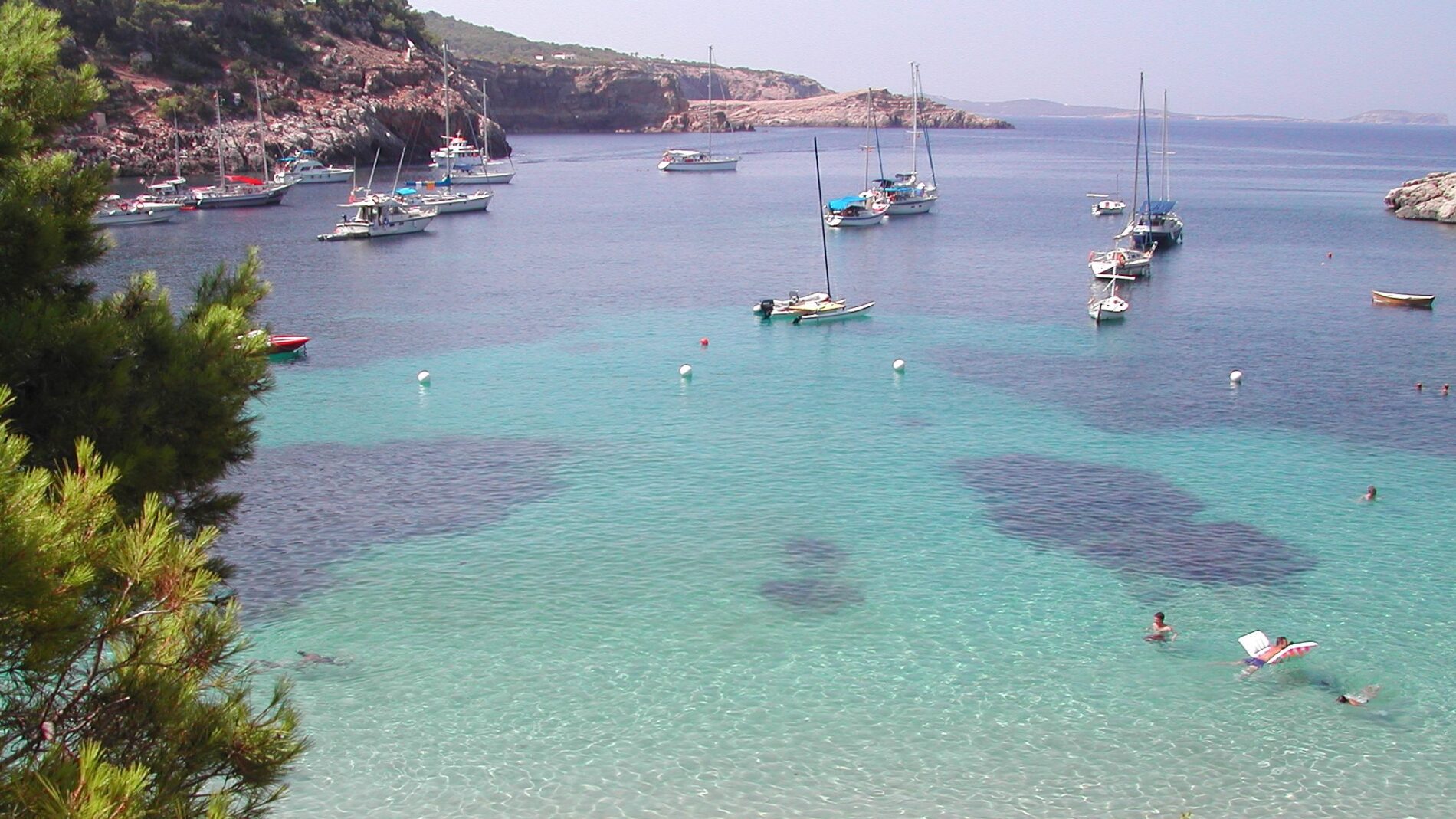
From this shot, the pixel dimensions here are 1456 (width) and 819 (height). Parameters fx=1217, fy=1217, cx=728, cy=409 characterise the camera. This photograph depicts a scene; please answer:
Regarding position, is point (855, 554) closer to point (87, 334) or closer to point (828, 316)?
point (87, 334)

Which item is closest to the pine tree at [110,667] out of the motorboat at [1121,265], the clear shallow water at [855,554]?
the clear shallow water at [855,554]

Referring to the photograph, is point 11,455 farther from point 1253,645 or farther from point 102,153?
point 102,153

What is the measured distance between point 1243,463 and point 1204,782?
16.0 meters

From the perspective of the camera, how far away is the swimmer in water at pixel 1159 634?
21.0 meters

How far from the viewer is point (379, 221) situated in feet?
243

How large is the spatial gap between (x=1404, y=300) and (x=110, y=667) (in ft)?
185

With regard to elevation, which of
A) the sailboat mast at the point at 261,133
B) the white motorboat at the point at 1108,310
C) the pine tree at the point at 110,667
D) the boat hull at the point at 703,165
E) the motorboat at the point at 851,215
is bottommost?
the white motorboat at the point at 1108,310

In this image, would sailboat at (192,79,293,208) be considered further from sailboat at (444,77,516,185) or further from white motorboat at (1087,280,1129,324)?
white motorboat at (1087,280,1129,324)

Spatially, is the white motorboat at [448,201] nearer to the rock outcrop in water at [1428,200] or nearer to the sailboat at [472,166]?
the sailboat at [472,166]

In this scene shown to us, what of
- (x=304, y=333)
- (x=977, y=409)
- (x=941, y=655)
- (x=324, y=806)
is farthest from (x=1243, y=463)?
(x=304, y=333)

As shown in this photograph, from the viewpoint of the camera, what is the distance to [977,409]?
119ft

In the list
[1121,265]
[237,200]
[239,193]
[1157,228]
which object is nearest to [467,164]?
[239,193]

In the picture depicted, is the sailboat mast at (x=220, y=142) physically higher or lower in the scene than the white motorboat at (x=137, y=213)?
higher

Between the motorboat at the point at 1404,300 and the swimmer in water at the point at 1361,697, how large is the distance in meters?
39.3
